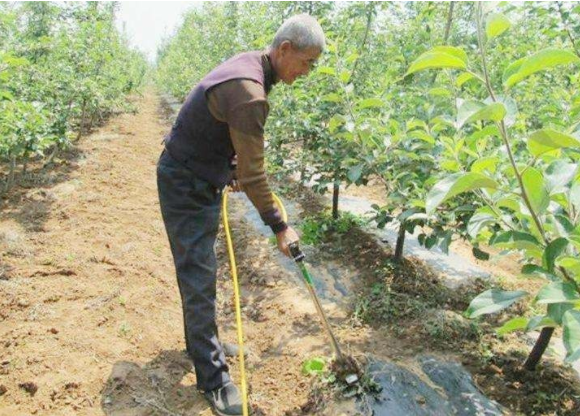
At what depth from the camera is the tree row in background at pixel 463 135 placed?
4.03 feet

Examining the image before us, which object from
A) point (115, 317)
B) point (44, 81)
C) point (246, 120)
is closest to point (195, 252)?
point (246, 120)

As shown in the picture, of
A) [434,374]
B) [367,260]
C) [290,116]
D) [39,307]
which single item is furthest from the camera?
[290,116]

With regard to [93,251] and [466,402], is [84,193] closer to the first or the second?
[93,251]

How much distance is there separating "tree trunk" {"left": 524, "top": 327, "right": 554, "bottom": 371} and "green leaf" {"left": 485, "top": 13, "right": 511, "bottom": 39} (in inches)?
78.9

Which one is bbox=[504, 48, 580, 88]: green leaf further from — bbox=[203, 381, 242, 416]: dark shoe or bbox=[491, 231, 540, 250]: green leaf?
bbox=[203, 381, 242, 416]: dark shoe

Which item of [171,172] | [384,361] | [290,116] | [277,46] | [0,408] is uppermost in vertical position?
[277,46]

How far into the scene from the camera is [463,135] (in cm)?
285

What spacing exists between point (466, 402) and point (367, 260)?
182cm

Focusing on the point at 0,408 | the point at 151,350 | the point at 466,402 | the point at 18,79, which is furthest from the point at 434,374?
the point at 18,79

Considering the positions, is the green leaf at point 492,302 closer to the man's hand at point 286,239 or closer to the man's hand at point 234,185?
the man's hand at point 286,239

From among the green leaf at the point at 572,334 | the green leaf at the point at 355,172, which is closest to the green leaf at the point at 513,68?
the green leaf at the point at 572,334

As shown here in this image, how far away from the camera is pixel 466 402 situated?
2604 mm

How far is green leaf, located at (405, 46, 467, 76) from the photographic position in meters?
1.18

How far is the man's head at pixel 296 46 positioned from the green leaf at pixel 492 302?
1423mm
